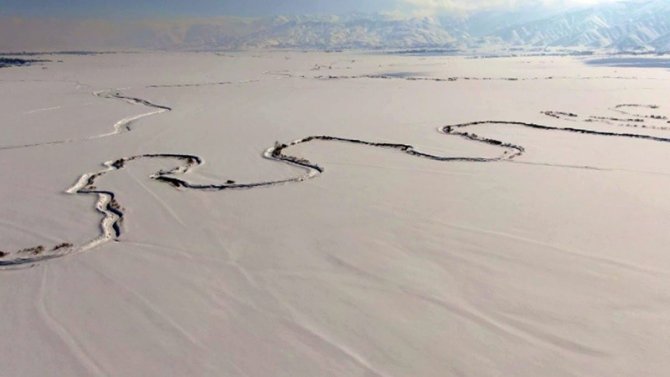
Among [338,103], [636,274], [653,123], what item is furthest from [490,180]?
[338,103]

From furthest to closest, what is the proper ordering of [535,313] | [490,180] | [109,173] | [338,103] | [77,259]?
[338,103]
[109,173]
[490,180]
[77,259]
[535,313]

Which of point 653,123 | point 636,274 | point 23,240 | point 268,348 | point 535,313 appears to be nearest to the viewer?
point 268,348

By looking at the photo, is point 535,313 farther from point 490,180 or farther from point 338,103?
point 338,103

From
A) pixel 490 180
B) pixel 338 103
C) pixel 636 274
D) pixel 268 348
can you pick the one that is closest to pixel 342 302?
pixel 268 348

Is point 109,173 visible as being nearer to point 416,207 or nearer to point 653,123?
point 416,207

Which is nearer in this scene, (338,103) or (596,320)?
(596,320)

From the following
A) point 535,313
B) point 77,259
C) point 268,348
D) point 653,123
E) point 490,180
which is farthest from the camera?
point 653,123
